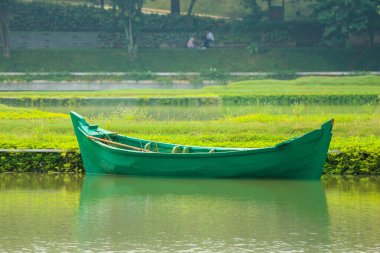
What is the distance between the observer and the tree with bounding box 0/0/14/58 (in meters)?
Result: 55.1

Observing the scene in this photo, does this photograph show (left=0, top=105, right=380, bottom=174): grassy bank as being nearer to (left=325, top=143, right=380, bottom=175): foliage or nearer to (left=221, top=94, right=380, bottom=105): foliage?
(left=325, top=143, right=380, bottom=175): foliage

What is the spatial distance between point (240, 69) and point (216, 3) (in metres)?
11.0

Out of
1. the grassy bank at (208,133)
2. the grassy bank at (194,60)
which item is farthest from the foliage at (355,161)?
the grassy bank at (194,60)

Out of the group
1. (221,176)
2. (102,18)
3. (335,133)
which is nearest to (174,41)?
(102,18)

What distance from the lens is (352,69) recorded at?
5469 cm

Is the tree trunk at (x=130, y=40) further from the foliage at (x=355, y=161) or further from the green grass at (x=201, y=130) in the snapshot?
the foliage at (x=355, y=161)

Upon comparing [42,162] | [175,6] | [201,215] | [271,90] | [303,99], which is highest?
[175,6]

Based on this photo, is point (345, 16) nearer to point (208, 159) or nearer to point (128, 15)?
point (128, 15)

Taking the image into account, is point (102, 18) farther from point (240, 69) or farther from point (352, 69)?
point (352, 69)

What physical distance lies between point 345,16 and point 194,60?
784 centimetres

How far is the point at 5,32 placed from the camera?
55.8 metres

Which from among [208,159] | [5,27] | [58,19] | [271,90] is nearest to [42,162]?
[208,159]

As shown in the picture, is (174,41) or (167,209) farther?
(174,41)

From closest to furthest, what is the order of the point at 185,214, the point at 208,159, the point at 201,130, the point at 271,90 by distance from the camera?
the point at 185,214
the point at 208,159
the point at 201,130
the point at 271,90
